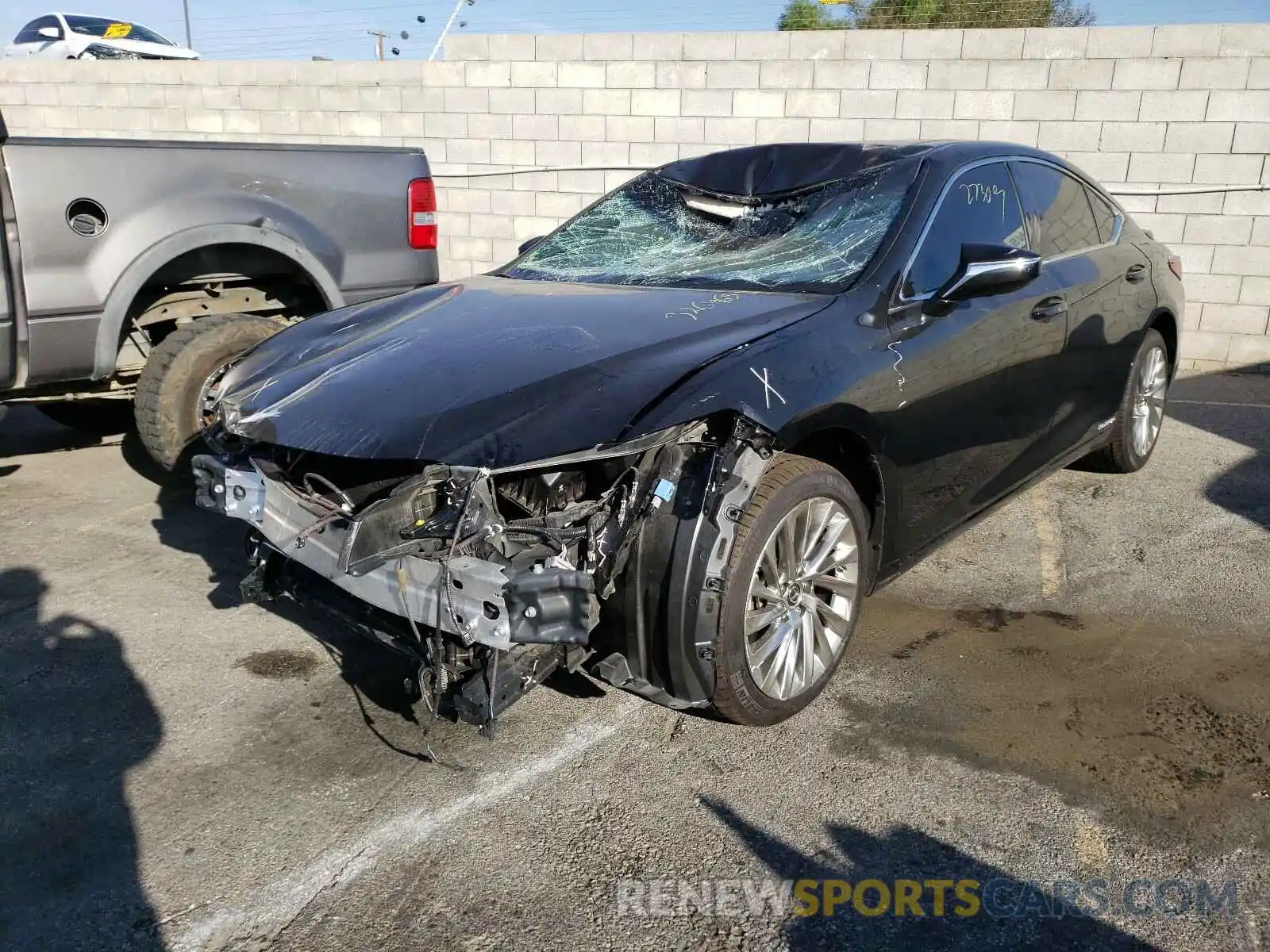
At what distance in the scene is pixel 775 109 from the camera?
9312 mm

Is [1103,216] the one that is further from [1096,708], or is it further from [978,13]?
[978,13]

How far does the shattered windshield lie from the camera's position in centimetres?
365

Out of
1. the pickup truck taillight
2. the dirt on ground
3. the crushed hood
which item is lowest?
the dirt on ground

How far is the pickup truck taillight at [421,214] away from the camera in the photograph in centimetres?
581

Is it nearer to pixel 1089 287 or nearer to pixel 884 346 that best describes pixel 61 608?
pixel 884 346

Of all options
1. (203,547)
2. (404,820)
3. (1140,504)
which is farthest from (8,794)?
(1140,504)

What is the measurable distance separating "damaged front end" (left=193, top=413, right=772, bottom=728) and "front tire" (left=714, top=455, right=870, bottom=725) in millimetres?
97

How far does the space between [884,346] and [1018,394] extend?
949 mm

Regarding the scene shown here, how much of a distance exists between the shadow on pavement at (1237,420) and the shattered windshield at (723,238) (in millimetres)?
2771

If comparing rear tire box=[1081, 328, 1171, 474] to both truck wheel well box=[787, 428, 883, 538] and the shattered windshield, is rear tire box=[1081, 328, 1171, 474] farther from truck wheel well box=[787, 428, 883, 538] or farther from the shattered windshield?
truck wheel well box=[787, 428, 883, 538]

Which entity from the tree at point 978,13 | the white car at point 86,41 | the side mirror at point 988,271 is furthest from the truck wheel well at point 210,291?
the white car at point 86,41

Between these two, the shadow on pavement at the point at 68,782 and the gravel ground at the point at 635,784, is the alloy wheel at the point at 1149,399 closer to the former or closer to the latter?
the gravel ground at the point at 635,784

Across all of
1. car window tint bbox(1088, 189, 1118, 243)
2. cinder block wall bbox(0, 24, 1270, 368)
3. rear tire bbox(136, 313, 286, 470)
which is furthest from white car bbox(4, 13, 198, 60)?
car window tint bbox(1088, 189, 1118, 243)

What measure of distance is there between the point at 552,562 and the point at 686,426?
511 mm
